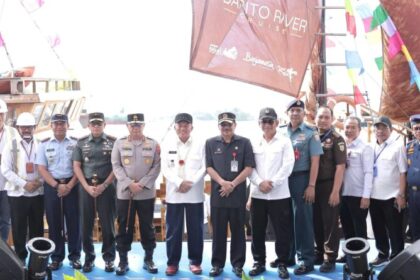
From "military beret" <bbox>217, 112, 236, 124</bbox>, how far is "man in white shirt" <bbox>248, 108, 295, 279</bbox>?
0.77 ft

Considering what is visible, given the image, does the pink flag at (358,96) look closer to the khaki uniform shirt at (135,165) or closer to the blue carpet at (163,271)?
the blue carpet at (163,271)

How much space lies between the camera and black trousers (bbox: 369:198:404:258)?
17.8 ft

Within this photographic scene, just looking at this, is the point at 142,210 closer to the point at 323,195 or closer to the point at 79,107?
the point at 323,195

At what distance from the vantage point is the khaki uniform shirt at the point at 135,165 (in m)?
5.23

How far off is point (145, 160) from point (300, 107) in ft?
4.54

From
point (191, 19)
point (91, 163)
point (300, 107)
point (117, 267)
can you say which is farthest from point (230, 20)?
point (117, 267)

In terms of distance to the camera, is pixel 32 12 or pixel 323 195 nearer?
pixel 323 195

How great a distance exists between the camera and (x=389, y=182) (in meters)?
5.39

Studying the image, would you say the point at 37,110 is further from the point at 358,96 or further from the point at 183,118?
the point at 183,118

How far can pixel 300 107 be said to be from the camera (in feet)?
17.3

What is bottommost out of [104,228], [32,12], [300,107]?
[104,228]

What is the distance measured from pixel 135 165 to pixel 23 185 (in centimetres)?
100

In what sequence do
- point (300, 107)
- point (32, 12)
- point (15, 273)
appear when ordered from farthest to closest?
point (32, 12)
point (300, 107)
point (15, 273)

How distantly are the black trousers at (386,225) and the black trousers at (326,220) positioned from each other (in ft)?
1.35
